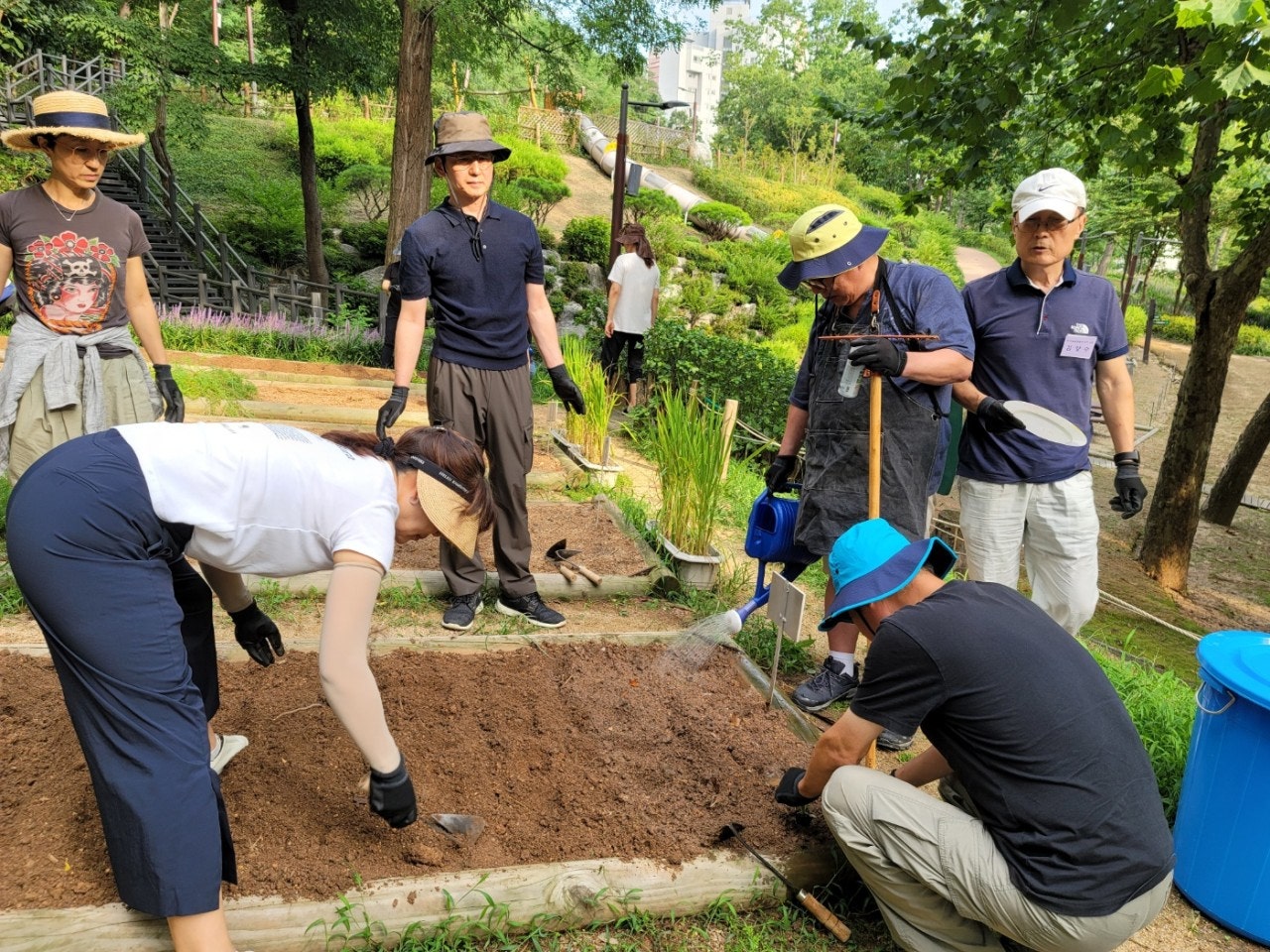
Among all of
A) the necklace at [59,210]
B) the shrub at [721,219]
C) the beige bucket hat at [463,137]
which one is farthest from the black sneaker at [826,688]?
the shrub at [721,219]

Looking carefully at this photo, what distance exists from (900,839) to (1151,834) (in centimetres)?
53

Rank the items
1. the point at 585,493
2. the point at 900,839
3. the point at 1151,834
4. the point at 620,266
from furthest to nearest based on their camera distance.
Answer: the point at 620,266 → the point at 585,493 → the point at 900,839 → the point at 1151,834

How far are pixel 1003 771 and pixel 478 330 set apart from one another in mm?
2426

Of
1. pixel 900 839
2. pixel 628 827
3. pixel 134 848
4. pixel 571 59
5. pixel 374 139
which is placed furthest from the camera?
pixel 374 139

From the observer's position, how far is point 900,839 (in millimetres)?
2137

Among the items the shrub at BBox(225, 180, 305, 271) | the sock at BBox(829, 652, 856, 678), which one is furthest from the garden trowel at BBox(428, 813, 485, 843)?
the shrub at BBox(225, 180, 305, 271)

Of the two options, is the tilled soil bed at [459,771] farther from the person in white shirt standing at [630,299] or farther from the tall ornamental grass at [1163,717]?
the person in white shirt standing at [630,299]

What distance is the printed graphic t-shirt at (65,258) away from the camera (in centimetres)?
296

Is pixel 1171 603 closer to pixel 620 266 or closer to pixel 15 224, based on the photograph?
pixel 620 266

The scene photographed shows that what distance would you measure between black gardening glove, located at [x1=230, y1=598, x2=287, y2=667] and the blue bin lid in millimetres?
2590

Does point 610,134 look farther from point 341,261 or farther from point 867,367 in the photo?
point 867,367

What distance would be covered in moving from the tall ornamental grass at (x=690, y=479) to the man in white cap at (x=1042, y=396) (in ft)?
4.54

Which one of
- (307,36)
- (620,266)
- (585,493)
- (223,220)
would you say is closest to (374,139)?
(223,220)

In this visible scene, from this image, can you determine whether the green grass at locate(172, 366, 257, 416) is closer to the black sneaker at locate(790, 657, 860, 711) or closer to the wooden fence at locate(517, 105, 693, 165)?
the black sneaker at locate(790, 657, 860, 711)
